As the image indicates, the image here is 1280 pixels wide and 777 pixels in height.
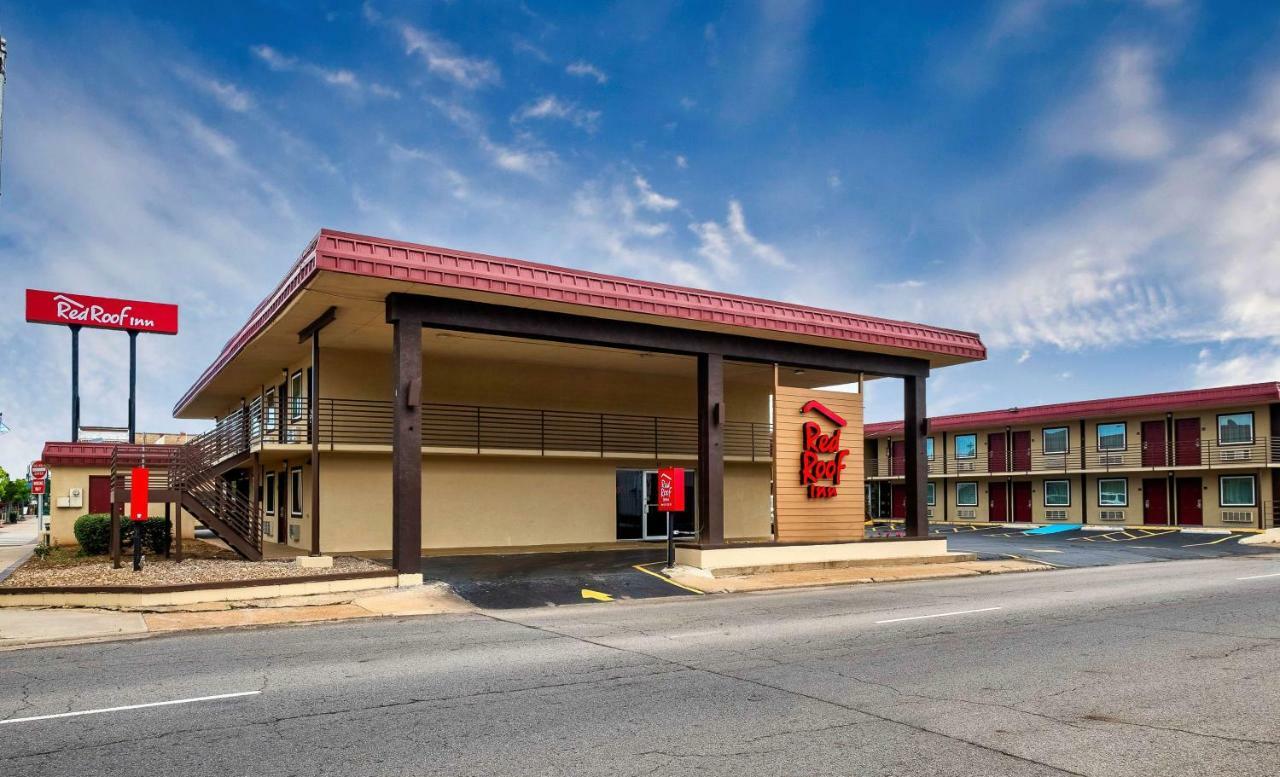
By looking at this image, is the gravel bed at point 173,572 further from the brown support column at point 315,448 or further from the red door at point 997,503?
the red door at point 997,503

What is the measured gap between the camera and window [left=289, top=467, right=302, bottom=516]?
2277 centimetres

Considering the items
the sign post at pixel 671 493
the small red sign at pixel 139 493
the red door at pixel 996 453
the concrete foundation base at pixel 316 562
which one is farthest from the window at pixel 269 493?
the red door at pixel 996 453

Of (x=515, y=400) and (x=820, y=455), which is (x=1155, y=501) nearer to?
(x=820, y=455)

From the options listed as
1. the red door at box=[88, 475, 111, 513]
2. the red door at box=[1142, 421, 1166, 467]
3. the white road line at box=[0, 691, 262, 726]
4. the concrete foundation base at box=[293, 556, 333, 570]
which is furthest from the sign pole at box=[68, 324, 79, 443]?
the red door at box=[1142, 421, 1166, 467]

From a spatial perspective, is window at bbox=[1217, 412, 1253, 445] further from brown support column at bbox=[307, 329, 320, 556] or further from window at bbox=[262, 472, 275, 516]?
window at bbox=[262, 472, 275, 516]

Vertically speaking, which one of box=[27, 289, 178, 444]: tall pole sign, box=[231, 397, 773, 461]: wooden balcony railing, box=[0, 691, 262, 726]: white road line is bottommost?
box=[0, 691, 262, 726]: white road line

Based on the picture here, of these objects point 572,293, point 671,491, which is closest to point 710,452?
point 671,491

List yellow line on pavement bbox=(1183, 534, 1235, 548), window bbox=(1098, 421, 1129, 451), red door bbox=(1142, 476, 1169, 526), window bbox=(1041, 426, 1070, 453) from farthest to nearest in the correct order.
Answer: window bbox=(1041, 426, 1070, 453) → window bbox=(1098, 421, 1129, 451) → red door bbox=(1142, 476, 1169, 526) → yellow line on pavement bbox=(1183, 534, 1235, 548)

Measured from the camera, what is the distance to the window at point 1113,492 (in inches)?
1510

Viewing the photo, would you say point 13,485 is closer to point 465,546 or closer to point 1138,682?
point 465,546

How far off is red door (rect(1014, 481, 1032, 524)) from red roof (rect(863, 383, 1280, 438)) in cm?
334

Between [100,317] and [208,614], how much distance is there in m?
24.8

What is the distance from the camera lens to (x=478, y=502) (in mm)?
22156

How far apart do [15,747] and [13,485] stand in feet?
250
